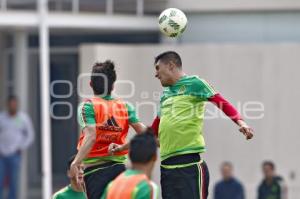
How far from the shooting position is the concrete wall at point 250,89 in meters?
19.9

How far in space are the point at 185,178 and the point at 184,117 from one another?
60 centimetres

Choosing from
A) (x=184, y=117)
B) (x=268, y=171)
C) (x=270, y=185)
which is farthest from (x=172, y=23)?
(x=270, y=185)

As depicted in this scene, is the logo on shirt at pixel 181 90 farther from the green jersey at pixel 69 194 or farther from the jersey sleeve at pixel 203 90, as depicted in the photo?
the green jersey at pixel 69 194

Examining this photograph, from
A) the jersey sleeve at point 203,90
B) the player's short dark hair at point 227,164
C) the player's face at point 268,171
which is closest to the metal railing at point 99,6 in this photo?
the player's short dark hair at point 227,164

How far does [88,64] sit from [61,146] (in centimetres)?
369

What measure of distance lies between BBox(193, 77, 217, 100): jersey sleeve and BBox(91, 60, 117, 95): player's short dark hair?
0.85m

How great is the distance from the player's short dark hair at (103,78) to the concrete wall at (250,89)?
28.3 feet

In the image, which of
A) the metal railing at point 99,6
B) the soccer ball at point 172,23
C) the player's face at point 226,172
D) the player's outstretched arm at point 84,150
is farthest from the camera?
the metal railing at point 99,6

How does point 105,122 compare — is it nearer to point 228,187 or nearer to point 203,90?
point 203,90

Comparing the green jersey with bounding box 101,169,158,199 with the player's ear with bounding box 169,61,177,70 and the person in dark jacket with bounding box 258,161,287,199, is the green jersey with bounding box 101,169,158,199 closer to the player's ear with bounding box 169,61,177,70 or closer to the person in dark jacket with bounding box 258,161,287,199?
the player's ear with bounding box 169,61,177,70

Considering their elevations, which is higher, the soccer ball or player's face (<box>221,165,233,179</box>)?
the soccer ball

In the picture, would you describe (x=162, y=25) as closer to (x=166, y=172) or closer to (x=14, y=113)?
(x=166, y=172)

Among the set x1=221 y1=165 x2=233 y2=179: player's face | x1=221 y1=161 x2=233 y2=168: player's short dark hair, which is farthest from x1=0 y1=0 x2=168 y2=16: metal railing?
x1=221 y1=165 x2=233 y2=179: player's face

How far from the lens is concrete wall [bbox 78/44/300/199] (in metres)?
19.9
